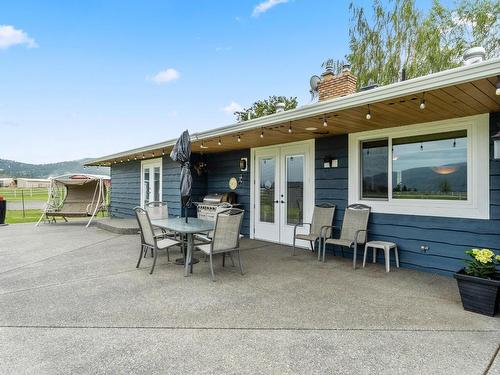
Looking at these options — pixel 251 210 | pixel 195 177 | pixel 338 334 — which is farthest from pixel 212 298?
pixel 195 177

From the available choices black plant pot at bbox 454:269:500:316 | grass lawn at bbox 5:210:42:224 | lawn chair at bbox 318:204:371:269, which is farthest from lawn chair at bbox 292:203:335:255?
grass lawn at bbox 5:210:42:224

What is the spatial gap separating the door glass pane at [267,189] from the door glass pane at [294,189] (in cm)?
40

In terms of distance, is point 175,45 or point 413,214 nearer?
point 413,214

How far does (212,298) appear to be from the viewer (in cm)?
309

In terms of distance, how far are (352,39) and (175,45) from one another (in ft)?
21.5

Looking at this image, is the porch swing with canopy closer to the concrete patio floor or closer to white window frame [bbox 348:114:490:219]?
the concrete patio floor

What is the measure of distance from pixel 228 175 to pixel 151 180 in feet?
9.66

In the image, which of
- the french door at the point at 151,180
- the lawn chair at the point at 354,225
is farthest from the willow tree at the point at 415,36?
the french door at the point at 151,180

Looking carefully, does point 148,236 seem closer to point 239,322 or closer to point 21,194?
point 239,322

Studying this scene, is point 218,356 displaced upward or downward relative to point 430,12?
downward

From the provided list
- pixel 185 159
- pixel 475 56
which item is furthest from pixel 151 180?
pixel 475 56

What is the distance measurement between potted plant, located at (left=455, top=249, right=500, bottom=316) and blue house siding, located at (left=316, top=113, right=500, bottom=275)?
1136 millimetres

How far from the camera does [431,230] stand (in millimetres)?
4121

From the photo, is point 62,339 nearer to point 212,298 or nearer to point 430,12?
point 212,298
